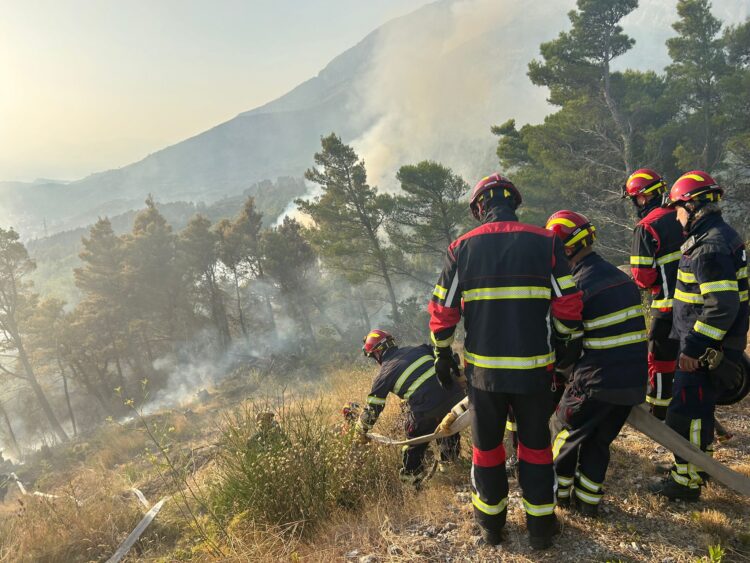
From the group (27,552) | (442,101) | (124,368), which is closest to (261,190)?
(442,101)

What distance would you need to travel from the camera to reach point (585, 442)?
8.80 feet

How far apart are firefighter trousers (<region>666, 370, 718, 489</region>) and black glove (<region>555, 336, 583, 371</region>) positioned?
36.7 inches

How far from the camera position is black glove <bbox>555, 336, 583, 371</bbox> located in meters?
2.51

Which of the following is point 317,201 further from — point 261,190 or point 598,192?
point 261,190

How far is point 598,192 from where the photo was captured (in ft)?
54.2

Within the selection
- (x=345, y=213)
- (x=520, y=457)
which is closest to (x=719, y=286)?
(x=520, y=457)

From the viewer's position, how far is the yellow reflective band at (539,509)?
239 centimetres

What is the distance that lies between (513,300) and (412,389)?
171 cm

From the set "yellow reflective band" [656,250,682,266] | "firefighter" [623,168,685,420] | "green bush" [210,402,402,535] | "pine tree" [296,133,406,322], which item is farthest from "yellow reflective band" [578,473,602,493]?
"pine tree" [296,133,406,322]

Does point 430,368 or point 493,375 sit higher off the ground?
point 493,375

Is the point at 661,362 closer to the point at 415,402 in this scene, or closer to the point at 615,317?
the point at 615,317

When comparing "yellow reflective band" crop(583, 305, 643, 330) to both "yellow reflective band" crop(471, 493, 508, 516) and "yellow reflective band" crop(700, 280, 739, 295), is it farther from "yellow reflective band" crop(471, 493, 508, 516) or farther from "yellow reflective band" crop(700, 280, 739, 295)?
"yellow reflective band" crop(471, 493, 508, 516)

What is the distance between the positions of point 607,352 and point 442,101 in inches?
5264

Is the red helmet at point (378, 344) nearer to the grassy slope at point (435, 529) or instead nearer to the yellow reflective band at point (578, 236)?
the grassy slope at point (435, 529)
